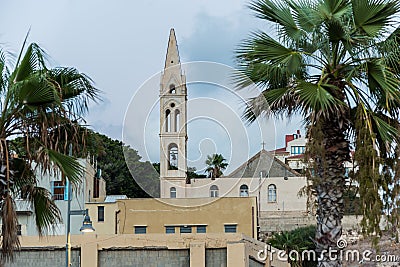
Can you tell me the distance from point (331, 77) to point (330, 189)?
2.12 metres

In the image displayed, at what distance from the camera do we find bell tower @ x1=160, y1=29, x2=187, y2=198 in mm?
43375

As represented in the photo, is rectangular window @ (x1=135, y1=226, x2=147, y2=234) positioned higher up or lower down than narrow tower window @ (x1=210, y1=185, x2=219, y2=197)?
lower down

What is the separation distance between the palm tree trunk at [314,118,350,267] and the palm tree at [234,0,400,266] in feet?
0.06

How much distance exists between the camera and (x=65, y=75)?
42.9 feet

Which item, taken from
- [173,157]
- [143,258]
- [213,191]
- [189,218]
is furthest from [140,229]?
[143,258]

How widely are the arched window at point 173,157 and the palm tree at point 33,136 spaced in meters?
33.5

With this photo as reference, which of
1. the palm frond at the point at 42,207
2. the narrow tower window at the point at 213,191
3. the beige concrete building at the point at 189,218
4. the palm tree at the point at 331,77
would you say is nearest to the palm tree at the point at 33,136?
the palm frond at the point at 42,207

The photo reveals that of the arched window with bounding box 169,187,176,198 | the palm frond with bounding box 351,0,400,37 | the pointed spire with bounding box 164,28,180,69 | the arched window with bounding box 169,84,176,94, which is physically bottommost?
the arched window with bounding box 169,187,176,198

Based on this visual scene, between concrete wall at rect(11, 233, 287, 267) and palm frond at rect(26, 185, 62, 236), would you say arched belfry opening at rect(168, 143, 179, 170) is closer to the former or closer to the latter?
concrete wall at rect(11, 233, 287, 267)

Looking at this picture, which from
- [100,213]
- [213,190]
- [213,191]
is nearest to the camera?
[100,213]

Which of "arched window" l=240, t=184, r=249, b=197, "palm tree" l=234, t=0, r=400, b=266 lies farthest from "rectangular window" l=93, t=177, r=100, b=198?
"palm tree" l=234, t=0, r=400, b=266

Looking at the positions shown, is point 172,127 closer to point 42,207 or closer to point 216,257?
point 216,257

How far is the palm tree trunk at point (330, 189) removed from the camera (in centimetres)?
1331

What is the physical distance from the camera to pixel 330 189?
13484 millimetres
